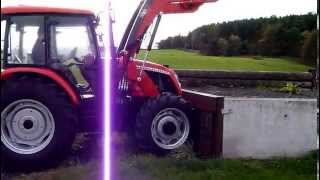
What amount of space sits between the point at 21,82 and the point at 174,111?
1.95m

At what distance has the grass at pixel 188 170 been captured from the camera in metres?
5.88

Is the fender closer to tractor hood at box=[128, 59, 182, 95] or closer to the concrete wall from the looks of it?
tractor hood at box=[128, 59, 182, 95]

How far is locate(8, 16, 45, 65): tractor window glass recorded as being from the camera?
6.61m

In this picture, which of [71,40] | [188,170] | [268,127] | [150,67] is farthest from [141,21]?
[188,170]

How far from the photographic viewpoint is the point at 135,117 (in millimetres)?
7160

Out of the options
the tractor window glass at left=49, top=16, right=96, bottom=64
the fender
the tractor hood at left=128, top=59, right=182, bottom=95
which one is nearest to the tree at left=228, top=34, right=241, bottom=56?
the tractor hood at left=128, top=59, right=182, bottom=95

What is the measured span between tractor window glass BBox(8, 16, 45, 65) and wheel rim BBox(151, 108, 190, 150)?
161 cm

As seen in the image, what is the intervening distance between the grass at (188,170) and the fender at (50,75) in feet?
2.84

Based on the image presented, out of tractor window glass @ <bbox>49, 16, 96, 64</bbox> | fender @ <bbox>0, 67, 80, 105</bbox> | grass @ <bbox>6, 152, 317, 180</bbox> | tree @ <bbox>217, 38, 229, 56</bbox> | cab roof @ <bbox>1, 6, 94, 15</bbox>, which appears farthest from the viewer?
tree @ <bbox>217, 38, 229, 56</bbox>

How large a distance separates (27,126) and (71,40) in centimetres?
127

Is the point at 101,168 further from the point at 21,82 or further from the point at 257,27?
the point at 257,27

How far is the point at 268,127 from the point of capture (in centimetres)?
720

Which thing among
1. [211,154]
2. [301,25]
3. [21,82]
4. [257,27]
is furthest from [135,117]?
[257,27]

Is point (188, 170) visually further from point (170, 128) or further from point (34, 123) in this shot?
point (34, 123)
